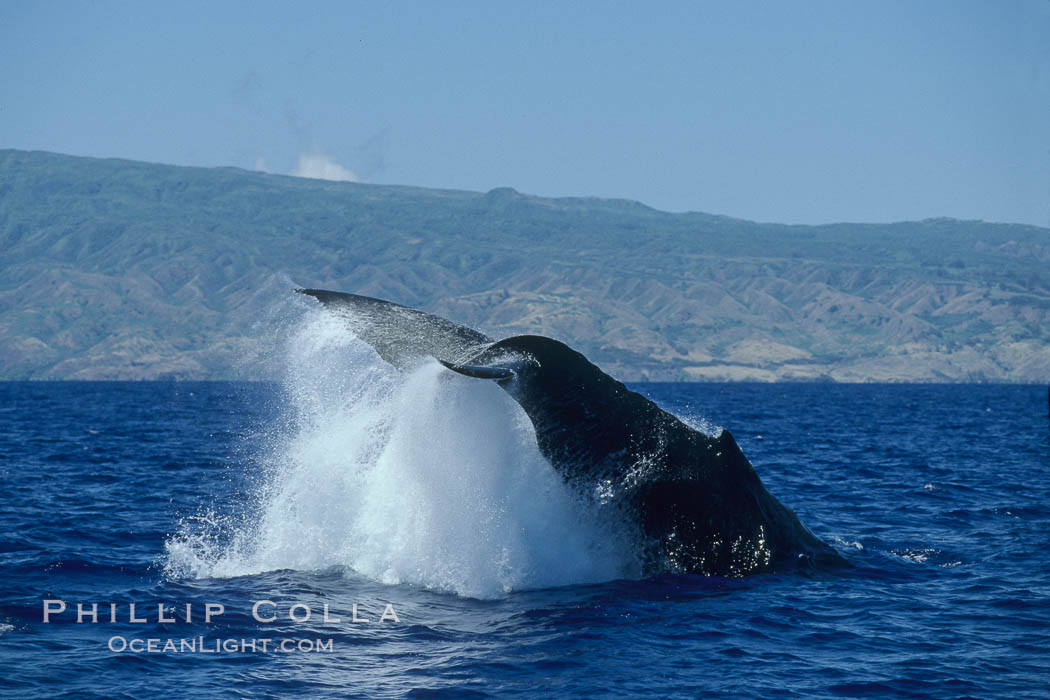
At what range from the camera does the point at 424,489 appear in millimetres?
12281

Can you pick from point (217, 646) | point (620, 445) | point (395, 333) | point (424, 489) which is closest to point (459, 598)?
point (424, 489)

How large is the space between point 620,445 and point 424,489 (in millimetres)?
2397

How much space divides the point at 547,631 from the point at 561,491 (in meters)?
1.64

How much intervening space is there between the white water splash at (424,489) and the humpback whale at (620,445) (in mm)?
290

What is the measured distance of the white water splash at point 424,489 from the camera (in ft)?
38.1

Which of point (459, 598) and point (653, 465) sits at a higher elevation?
point (653, 465)

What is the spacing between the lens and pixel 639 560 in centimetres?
1234

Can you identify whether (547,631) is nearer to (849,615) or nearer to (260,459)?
(849,615)

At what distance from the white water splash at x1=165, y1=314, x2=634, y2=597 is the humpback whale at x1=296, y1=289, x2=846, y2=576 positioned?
0.29 meters

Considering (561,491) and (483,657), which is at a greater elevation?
(561,491)

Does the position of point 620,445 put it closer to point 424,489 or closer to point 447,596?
point 424,489

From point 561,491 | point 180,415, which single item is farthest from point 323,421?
point 180,415

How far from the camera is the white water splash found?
11.6m

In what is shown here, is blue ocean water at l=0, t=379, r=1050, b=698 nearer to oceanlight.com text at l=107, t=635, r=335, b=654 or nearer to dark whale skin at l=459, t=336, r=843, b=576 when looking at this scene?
oceanlight.com text at l=107, t=635, r=335, b=654
